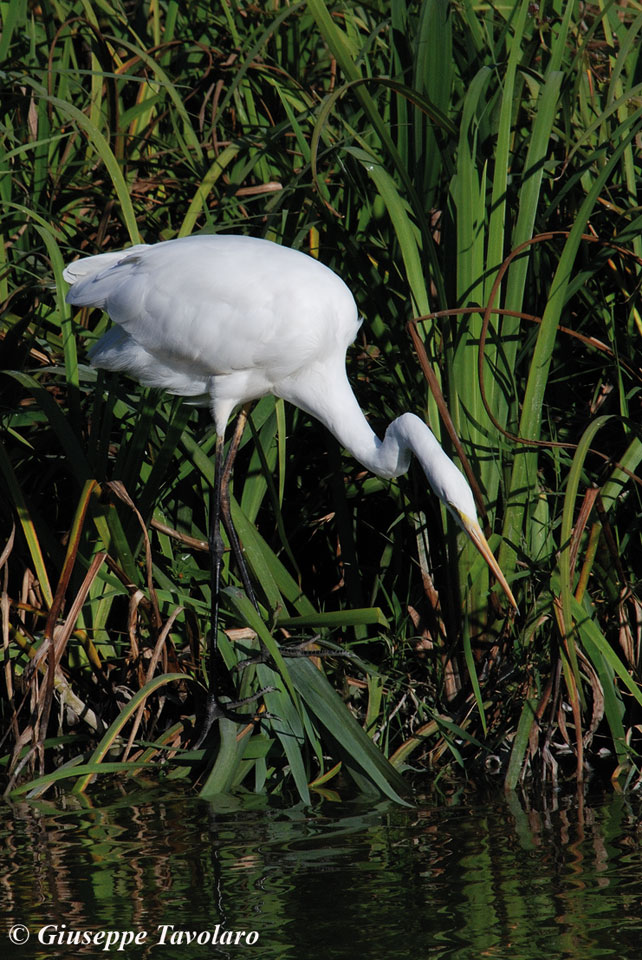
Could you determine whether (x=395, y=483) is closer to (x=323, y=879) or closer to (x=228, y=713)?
(x=228, y=713)

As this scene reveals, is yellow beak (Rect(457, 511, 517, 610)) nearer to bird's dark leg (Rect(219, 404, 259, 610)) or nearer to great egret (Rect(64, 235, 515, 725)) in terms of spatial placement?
great egret (Rect(64, 235, 515, 725))

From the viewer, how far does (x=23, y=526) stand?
316cm

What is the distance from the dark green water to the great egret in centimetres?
81

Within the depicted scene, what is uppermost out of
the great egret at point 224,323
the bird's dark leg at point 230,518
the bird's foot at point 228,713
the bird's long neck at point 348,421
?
the great egret at point 224,323

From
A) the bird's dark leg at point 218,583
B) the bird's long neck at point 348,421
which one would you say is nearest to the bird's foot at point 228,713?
the bird's dark leg at point 218,583

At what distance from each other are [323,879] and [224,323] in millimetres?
1701

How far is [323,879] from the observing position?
228 cm

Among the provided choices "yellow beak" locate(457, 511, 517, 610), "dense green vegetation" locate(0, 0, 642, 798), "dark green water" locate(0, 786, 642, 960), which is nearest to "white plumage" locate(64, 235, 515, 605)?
"dense green vegetation" locate(0, 0, 642, 798)

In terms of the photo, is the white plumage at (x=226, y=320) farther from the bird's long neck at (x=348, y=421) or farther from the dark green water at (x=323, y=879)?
the dark green water at (x=323, y=879)

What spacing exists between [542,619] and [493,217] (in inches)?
44.2

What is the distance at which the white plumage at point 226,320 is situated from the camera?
10.6ft

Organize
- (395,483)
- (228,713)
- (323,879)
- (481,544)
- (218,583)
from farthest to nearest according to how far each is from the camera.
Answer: (395,483) < (218,583) < (228,713) < (481,544) < (323,879)

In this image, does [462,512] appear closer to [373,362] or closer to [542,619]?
[542,619]

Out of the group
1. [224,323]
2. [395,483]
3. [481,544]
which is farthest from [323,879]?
[224,323]
